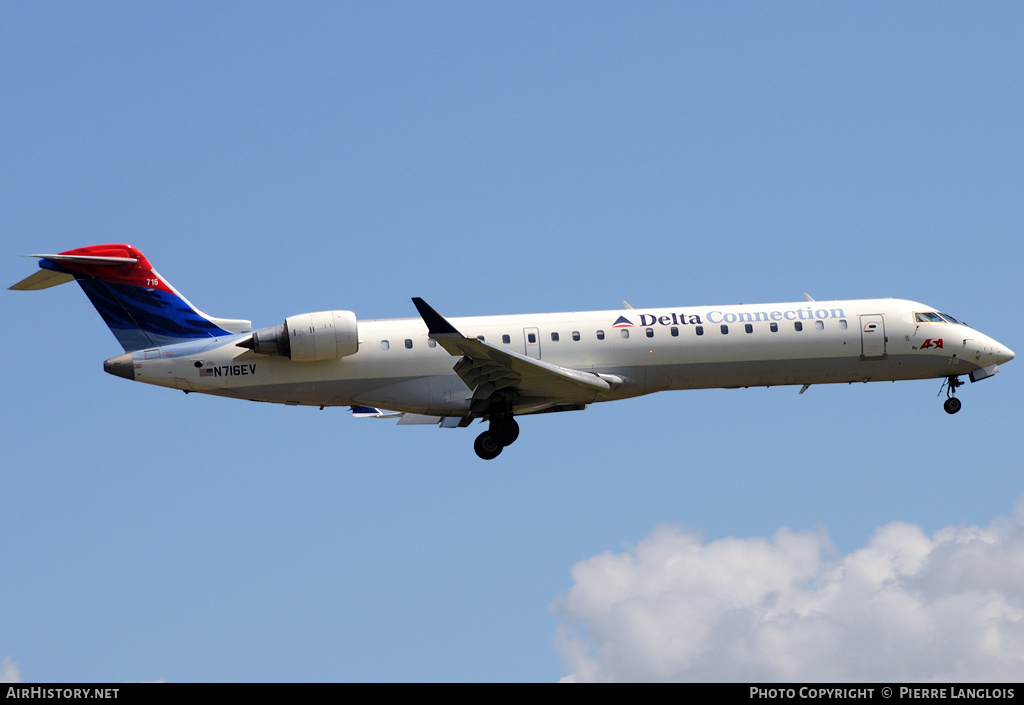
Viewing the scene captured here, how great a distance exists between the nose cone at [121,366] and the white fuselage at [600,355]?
0.13m

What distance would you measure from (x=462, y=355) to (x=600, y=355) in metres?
3.60

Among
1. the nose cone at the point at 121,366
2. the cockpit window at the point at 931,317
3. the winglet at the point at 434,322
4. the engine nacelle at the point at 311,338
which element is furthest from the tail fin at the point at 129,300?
the cockpit window at the point at 931,317

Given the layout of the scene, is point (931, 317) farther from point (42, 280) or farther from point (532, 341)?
point (42, 280)

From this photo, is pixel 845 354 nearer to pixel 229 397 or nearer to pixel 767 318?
pixel 767 318

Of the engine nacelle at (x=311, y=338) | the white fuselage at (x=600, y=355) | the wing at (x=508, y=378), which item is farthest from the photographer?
the white fuselage at (x=600, y=355)

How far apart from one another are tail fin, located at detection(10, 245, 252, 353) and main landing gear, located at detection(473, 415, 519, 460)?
272 inches

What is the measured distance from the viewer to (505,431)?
98.5 feet

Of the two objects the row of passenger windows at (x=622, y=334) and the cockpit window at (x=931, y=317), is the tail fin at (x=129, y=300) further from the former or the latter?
the cockpit window at (x=931, y=317)

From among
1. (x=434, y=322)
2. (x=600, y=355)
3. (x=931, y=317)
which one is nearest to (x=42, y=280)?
(x=434, y=322)

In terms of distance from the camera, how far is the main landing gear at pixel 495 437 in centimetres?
3002
